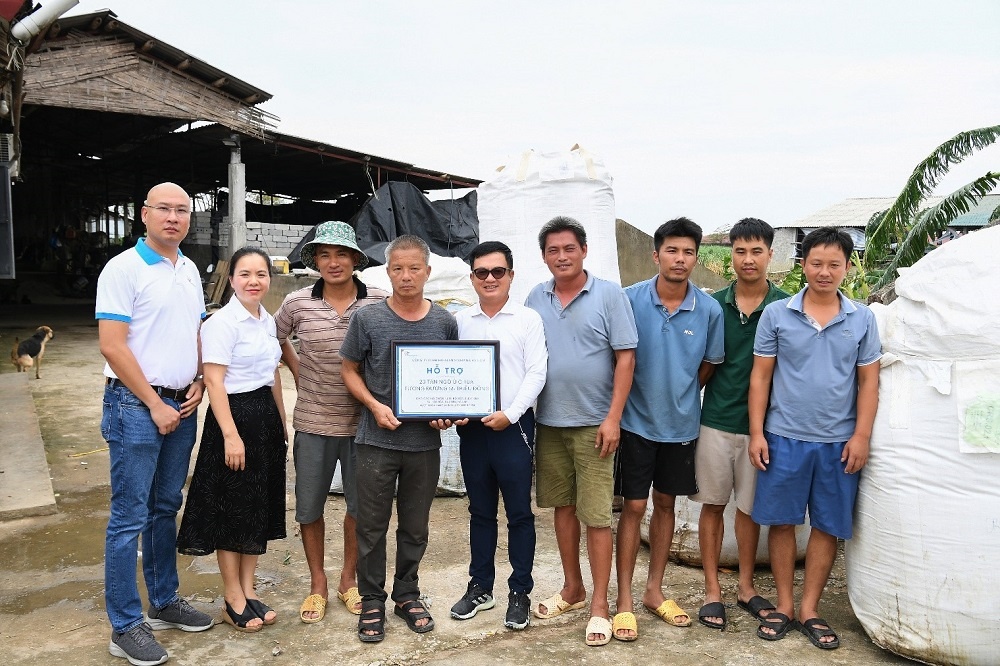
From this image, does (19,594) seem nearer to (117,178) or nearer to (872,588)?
(872,588)

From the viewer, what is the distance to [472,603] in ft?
11.3

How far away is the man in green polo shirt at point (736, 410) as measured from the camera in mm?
3365

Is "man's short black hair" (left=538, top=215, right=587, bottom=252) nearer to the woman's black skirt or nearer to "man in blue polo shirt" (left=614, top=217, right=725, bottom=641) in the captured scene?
"man in blue polo shirt" (left=614, top=217, right=725, bottom=641)

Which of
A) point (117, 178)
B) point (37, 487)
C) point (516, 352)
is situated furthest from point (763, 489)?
point (117, 178)

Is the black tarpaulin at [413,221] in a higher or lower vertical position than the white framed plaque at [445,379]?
higher

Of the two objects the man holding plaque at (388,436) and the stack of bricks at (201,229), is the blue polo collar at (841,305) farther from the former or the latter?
the stack of bricks at (201,229)

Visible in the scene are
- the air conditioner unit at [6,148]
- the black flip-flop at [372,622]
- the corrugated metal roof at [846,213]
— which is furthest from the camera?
the corrugated metal roof at [846,213]

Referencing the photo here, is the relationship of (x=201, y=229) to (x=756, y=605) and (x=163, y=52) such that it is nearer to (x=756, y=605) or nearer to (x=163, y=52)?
(x=163, y=52)

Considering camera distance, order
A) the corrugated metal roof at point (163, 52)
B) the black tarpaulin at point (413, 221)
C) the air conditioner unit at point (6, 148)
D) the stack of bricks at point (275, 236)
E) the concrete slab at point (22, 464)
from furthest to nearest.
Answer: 1. the stack of bricks at point (275, 236)
2. the black tarpaulin at point (413, 221)
3. the corrugated metal roof at point (163, 52)
4. the air conditioner unit at point (6, 148)
5. the concrete slab at point (22, 464)

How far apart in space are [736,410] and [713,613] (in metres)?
0.90

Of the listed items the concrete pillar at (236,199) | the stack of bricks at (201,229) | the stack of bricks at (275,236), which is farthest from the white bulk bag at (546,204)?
the stack of bricks at (201,229)

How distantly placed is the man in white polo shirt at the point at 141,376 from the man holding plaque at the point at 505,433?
117cm

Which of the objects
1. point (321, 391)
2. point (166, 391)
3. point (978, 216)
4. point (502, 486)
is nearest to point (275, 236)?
point (321, 391)

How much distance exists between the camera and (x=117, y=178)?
22.1 meters
